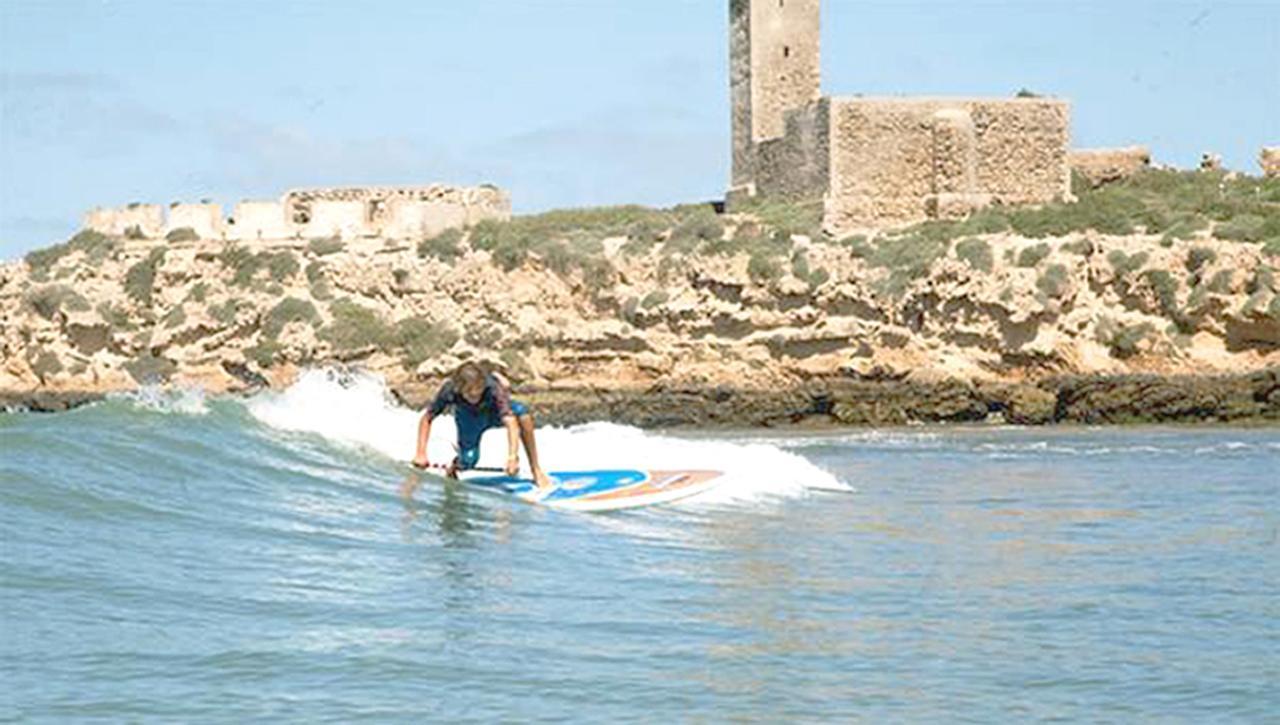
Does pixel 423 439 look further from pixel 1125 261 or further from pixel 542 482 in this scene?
pixel 1125 261

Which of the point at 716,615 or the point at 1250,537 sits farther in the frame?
the point at 1250,537

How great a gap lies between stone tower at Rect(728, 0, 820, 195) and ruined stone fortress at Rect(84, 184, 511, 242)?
5925mm

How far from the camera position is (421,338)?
3956 cm

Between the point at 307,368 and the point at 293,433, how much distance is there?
21.1 metres

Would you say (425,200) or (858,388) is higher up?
(425,200)

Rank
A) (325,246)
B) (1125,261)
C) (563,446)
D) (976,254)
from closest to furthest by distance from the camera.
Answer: (563,446) < (1125,261) < (976,254) < (325,246)

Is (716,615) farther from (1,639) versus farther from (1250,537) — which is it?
(1250,537)

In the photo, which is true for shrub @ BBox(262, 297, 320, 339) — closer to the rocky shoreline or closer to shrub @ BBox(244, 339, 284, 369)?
shrub @ BBox(244, 339, 284, 369)

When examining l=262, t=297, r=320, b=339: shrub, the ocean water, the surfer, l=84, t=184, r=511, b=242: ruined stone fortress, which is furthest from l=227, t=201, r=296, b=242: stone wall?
the surfer

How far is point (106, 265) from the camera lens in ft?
143

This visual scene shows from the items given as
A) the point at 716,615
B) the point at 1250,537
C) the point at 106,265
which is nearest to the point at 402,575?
the point at 716,615

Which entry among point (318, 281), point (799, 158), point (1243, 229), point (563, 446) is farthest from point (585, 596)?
point (799, 158)

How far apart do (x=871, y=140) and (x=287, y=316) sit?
38.3 feet

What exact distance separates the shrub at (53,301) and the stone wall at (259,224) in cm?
334
